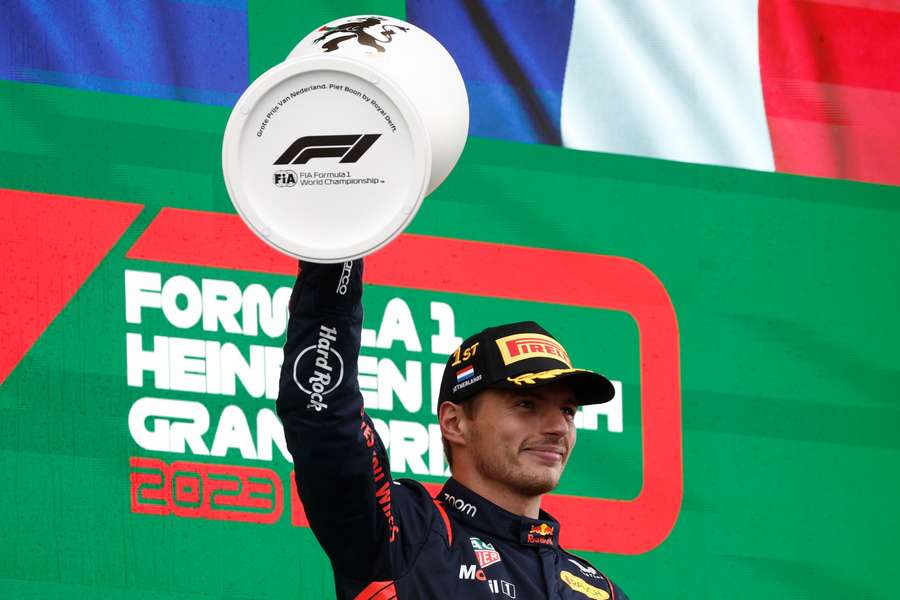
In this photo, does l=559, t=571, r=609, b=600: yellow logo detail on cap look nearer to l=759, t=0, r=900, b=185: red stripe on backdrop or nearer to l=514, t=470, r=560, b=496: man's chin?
l=514, t=470, r=560, b=496: man's chin

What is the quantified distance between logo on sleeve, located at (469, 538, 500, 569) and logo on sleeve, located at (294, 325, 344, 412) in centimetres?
46

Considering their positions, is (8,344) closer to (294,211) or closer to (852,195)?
(294,211)

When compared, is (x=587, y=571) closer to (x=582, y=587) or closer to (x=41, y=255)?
(x=582, y=587)

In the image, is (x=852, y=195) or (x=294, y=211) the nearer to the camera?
(x=294, y=211)

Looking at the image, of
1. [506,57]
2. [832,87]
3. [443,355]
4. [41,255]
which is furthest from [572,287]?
[41,255]

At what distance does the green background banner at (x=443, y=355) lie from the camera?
3.33m

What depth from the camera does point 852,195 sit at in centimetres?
435

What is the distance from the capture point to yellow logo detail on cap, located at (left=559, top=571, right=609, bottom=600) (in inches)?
113

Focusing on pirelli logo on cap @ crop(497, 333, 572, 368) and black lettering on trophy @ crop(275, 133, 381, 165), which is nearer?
black lettering on trophy @ crop(275, 133, 381, 165)

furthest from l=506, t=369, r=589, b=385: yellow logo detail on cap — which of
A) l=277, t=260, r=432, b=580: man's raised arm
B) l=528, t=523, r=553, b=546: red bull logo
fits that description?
l=277, t=260, r=432, b=580: man's raised arm

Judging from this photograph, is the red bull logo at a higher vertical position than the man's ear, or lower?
lower

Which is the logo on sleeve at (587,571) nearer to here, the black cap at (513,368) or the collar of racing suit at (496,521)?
the collar of racing suit at (496,521)

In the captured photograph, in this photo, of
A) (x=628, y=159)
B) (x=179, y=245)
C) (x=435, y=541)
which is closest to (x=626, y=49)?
(x=628, y=159)

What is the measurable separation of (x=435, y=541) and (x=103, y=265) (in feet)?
3.31
